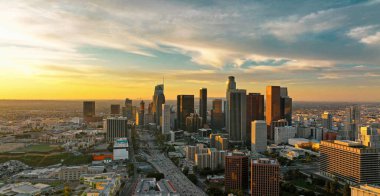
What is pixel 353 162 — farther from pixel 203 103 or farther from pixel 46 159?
pixel 203 103

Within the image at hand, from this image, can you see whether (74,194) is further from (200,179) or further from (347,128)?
(347,128)

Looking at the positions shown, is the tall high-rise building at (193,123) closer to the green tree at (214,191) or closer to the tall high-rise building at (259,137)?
the tall high-rise building at (259,137)

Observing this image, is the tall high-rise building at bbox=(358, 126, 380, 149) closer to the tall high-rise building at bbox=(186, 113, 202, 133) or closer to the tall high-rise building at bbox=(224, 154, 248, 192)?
the tall high-rise building at bbox=(224, 154, 248, 192)

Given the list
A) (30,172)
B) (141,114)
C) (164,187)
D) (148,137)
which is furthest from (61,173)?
(141,114)

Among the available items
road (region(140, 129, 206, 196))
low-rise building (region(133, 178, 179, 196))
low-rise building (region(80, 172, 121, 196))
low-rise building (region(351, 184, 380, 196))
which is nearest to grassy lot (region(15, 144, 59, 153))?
road (region(140, 129, 206, 196))

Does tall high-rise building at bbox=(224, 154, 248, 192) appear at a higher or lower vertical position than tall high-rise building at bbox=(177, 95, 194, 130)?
lower

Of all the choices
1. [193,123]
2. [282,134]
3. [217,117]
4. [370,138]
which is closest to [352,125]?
[282,134]
